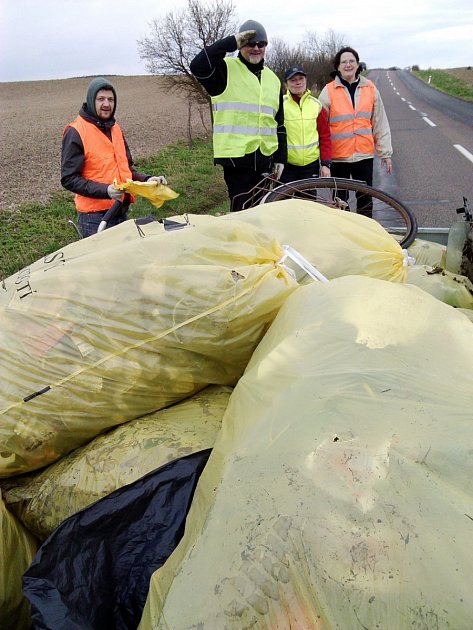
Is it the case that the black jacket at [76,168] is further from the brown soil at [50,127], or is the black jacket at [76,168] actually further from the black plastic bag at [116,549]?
the brown soil at [50,127]

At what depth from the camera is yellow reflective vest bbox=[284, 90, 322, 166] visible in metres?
4.38

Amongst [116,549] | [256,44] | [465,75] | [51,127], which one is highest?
[256,44]

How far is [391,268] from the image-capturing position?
1958mm

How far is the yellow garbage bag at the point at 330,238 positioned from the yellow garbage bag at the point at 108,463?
0.62 meters

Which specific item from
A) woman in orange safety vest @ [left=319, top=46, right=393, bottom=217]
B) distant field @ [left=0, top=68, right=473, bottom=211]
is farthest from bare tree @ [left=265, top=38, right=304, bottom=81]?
woman in orange safety vest @ [left=319, top=46, right=393, bottom=217]

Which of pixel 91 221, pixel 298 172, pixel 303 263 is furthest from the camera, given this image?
pixel 298 172

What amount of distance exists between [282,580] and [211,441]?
54cm

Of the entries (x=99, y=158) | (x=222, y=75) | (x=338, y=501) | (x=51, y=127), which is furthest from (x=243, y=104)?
(x=51, y=127)

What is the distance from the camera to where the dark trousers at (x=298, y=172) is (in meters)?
4.54

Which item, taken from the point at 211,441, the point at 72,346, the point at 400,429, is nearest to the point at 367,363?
the point at 400,429

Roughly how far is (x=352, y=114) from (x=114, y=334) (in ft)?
12.7

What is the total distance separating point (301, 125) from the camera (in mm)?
4379

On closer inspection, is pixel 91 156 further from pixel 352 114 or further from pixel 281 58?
pixel 281 58

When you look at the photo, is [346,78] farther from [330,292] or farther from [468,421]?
[468,421]
